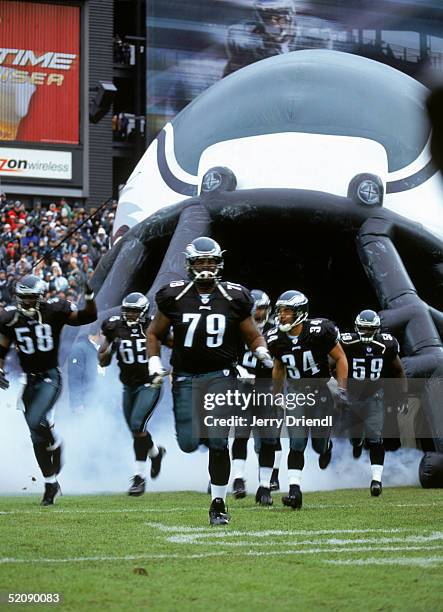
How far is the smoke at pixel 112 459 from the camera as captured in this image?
11.3m

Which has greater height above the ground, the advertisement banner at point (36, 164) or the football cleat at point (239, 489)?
the advertisement banner at point (36, 164)

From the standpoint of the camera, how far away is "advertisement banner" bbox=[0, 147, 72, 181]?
34.9 metres

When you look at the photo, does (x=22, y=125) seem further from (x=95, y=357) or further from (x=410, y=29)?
(x=95, y=357)

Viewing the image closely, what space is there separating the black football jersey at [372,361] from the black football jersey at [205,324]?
3507 millimetres

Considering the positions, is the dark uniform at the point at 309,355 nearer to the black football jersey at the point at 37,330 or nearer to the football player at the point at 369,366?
the black football jersey at the point at 37,330

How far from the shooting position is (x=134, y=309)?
11453mm

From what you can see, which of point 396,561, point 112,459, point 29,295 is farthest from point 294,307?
point 396,561

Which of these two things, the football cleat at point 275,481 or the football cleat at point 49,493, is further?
the football cleat at point 275,481

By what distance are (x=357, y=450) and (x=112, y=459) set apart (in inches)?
91.3

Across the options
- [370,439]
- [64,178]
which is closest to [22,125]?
[64,178]

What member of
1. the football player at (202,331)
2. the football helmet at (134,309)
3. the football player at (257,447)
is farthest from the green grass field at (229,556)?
the football helmet at (134,309)

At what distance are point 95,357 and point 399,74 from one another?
5.61 meters

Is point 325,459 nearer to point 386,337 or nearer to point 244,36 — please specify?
point 386,337

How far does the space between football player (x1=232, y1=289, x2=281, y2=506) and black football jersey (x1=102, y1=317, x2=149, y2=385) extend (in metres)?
0.89
